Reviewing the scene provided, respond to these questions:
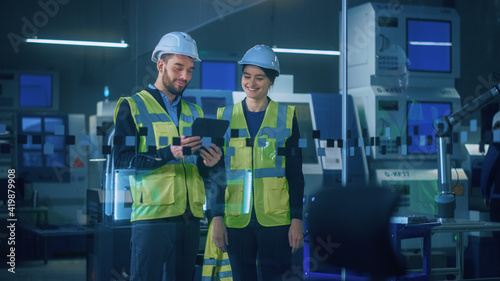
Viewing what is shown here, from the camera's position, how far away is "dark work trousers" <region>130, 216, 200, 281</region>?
12.3 ft

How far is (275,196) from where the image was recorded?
160 inches

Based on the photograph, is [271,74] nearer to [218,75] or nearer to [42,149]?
[218,75]

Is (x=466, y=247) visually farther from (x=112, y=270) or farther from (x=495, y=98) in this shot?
(x=112, y=270)

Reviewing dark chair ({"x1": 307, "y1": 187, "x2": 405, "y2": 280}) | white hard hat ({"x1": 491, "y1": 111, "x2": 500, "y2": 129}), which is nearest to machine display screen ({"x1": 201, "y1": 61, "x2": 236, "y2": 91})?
dark chair ({"x1": 307, "y1": 187, "x2": 405, "y2": 280})

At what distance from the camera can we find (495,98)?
15.7ft

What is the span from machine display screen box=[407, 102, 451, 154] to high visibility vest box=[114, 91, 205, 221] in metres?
1.74

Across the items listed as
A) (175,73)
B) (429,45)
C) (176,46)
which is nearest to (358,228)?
(175,73)

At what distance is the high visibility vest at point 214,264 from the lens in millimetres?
4012

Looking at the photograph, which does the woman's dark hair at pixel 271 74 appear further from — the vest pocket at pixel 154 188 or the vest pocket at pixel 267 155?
the vest pocket at pixel 154 188

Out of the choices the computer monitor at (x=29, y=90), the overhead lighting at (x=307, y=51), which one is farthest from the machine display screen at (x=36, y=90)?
the overhead lighting at (x=307, y=51)

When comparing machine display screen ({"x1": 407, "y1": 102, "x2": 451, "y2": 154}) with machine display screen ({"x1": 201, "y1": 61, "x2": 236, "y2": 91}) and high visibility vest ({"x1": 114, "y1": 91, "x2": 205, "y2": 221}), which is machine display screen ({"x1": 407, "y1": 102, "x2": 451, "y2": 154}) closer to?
machine display screen ({"x1": 201, "y1": 61, "x2": 236, "y2": 91})

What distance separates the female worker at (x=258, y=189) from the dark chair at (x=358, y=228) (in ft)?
4.71

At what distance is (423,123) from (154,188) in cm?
210

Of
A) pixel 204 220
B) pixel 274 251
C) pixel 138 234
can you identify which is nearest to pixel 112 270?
pixel 138 234
